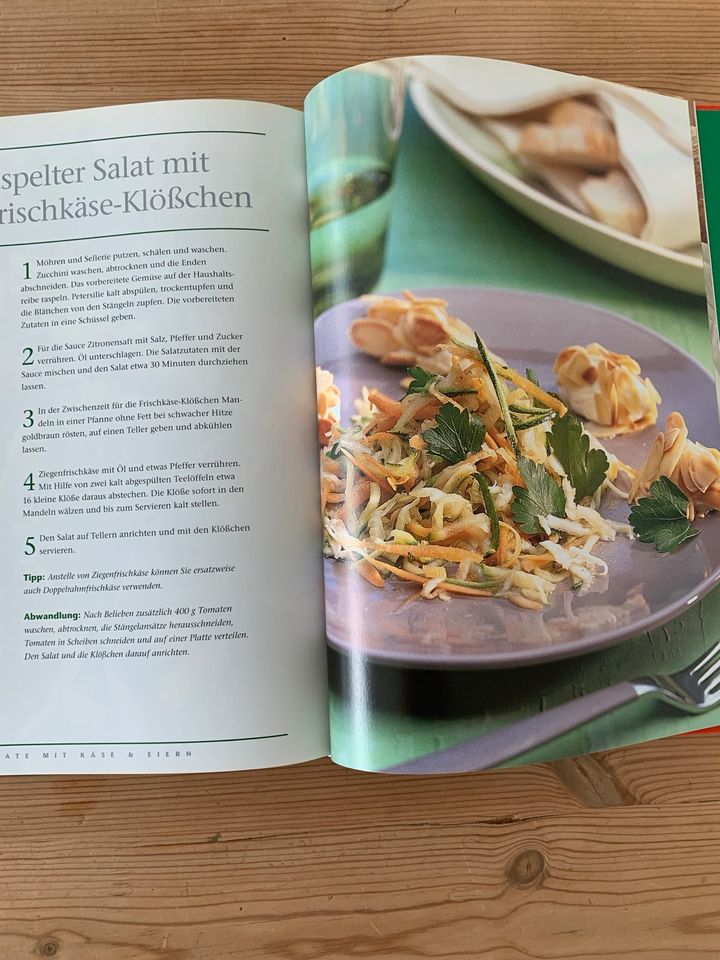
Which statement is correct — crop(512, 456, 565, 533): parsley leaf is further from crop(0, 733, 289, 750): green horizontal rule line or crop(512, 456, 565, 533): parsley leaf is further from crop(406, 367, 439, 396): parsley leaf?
crop(0, 733, 289, 750): green horizontal rule line

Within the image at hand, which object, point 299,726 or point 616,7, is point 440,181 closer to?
point 616,7

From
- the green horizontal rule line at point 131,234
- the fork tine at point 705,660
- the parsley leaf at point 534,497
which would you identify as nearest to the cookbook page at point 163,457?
the green horizontal rule line at point 131,234

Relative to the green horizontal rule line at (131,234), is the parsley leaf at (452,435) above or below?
below

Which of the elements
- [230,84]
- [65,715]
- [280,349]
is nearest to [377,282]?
[280,349]

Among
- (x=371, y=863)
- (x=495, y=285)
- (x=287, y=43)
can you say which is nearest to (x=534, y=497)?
(x=495, y=285)

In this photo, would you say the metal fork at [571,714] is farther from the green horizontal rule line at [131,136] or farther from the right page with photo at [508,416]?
the green horizontal rule line at [131,136]

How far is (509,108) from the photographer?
52 cm

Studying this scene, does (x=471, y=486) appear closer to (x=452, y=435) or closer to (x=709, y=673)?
(x=452, y=435)

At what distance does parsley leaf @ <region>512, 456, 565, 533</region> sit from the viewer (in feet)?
1.60

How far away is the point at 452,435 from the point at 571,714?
7.4 inches

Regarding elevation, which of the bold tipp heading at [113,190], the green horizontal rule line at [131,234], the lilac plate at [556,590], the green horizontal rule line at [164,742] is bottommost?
the green horizontal rule line at [164,742]

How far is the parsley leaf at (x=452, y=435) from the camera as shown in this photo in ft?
1.60

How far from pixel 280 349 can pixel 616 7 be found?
368 millimetres

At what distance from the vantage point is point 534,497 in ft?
1.61
